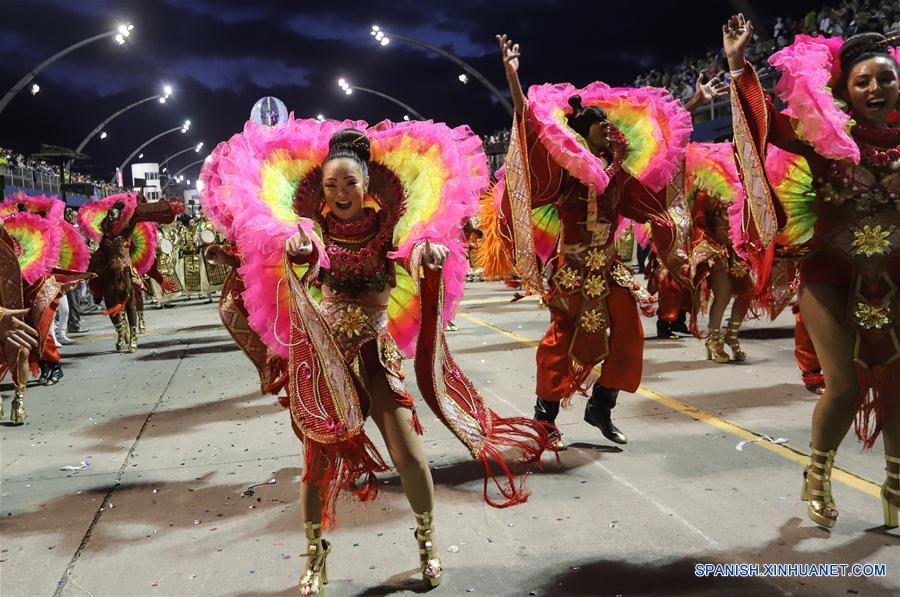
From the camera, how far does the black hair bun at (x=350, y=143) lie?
11.0 feet

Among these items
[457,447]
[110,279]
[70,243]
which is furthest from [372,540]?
[110,279]

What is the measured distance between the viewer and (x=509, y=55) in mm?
4379

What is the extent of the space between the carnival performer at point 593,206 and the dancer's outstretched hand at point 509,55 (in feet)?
0.91

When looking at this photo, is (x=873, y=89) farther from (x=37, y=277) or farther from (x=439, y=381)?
(x=37, y=277)

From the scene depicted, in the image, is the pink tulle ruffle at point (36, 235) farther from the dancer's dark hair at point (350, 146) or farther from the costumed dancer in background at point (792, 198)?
the costumed dancer in background at point (792, 198)

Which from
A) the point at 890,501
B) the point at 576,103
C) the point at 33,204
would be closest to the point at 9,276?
the point at 33,204

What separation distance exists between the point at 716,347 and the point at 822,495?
4.54 metres


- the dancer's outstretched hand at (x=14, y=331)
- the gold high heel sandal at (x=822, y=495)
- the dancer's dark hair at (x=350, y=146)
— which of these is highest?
the dancer's dark hair at (x=350, y=146)

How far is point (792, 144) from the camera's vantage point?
138 inches

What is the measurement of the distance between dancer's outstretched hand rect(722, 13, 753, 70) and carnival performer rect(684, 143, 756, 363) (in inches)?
166

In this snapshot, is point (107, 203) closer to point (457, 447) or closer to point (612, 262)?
point (457, 447)

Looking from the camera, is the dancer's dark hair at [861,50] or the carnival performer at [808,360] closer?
the dancer's dark hair at [861,50]

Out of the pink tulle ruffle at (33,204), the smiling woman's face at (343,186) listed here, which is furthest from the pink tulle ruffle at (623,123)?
the pink tulle ruffle at (33,204)

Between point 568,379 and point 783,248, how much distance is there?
1.83 metres
